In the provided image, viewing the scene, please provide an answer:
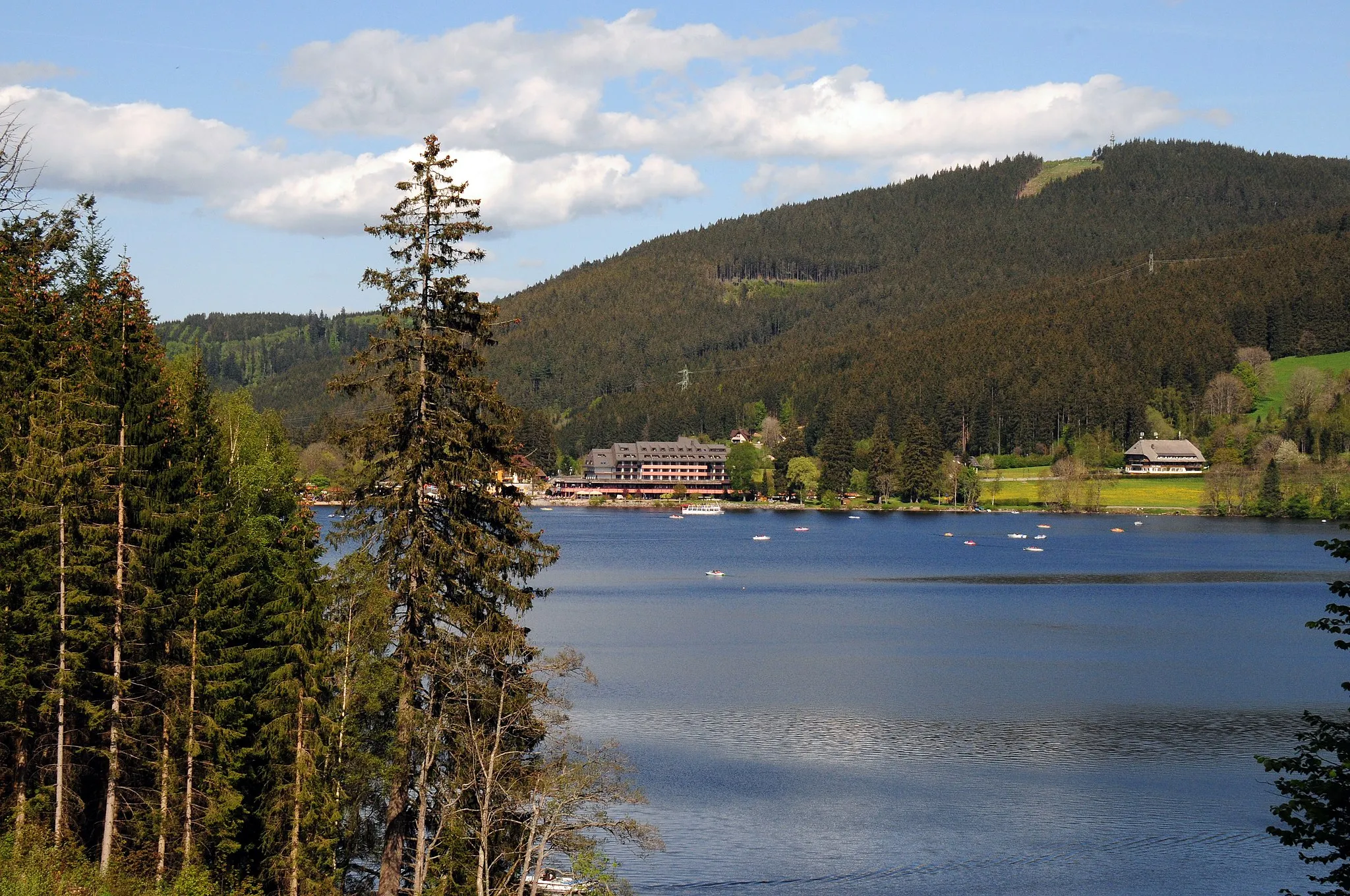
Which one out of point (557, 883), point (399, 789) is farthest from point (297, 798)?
point (557, 883)

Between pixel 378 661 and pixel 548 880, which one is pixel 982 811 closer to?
pixel 548 880

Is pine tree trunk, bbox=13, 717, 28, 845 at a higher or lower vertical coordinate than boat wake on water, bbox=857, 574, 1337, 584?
higher

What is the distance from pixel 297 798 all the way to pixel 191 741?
302 cm

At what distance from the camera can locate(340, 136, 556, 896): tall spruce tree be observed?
26.7 m

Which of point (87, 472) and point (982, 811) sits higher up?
point (87, 472)

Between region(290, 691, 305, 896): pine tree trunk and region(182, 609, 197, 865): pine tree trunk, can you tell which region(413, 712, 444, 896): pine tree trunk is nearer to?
region(290, 691, 305, 896): pine tree trunk

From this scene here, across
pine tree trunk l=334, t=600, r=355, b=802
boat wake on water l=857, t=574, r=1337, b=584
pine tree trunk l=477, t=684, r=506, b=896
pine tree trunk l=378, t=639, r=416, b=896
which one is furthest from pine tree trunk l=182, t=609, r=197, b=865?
boat wake on water l=857, t=574, r=1337, b=584

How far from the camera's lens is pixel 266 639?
111 ft

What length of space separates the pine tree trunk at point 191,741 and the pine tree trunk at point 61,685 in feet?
8.86

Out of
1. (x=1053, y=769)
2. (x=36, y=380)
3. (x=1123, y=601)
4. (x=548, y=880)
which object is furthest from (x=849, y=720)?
(x=1123, y=601)

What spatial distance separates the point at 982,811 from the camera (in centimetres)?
4819

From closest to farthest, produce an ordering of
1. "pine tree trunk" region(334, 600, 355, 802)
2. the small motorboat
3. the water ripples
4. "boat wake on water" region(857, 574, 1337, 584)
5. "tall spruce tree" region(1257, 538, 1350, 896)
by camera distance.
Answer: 1. "tall spruce tree" region(1257, 538, 1350, 896)
2. the small motorboat
3. "pine tree trunk" region(334, 600, 355, 802)
4. the water ripples
5. "boat wake on water" region(857, 574, 1337, 584)

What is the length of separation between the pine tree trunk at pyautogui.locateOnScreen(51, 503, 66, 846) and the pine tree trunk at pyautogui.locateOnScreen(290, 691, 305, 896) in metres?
5.04

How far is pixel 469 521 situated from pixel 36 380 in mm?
14145
